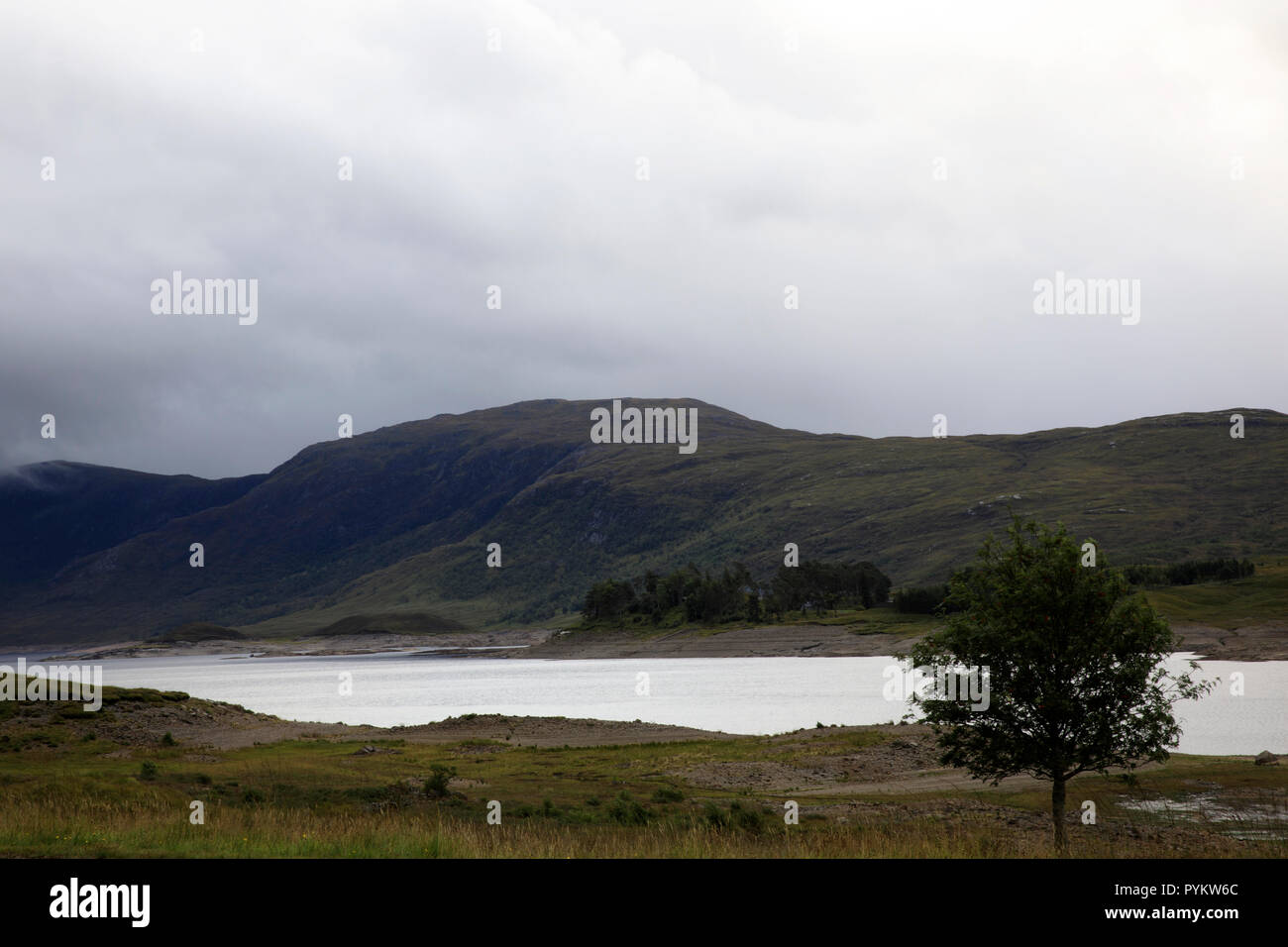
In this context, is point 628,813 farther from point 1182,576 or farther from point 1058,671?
point 1182,576

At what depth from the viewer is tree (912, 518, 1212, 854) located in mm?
25312

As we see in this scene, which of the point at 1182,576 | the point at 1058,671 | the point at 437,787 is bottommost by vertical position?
the point at 437,787

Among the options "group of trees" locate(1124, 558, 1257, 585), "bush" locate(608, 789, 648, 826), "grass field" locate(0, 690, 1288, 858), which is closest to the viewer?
"grass field" locate(0, 690, 1288, 858)

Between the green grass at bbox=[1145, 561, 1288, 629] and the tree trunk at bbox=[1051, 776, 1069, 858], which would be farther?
the green grass at bbox=[1145, 561, 1288, 629]

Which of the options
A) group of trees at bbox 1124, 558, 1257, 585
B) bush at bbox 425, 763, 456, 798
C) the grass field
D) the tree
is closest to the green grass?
group of trees at bbox 1124, 558, 1257, 585

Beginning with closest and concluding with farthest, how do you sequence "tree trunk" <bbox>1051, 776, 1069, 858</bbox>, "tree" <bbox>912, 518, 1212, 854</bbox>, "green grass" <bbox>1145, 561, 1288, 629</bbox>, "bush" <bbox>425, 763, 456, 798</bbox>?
"tree trunk" <bbox>1051, 776, 1069, 858</bbox>, "tree" <bbox>912, 518, 1212, 854</bbox>, "bush" <bbox>425, 763, 456, 798</bbox>, "green grass" <bbox>1145, 561, 1288, 629</bbox>

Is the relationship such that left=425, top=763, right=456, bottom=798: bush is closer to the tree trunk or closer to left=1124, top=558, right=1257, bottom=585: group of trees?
the tree trunk

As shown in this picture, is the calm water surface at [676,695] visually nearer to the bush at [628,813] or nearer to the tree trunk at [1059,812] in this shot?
the tree trunk at [1059,812]

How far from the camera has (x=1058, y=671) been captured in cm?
2578

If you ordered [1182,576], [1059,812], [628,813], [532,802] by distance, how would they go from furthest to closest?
[1182,576]
[532,802]
[628,813]
[1059,812]

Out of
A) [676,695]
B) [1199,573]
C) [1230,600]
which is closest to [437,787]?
[676,695]
